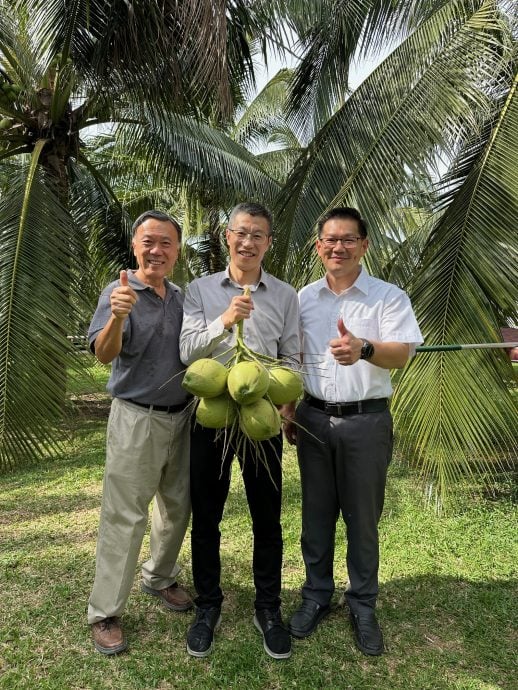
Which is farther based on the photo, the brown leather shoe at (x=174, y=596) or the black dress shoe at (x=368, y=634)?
the brown leather shoe at (x=174, y=596)

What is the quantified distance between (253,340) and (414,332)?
2.57 feet

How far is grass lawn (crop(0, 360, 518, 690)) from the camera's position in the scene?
8.99 ft

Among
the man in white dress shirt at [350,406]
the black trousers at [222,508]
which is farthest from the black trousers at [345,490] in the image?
the black trousers at [222,508]

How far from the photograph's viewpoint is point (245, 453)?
103 inches

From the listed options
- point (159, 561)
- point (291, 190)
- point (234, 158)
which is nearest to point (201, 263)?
point (234, 158)

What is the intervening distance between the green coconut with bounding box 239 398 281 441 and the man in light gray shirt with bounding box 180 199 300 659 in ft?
1.43

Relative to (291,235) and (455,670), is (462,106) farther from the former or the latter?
(455,670)

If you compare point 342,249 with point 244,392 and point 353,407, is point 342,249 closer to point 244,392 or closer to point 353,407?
point 353,407

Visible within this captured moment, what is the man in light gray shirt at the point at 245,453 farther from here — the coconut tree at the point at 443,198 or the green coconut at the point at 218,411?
the coconut tree at the point at 443,198

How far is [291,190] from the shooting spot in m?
5.89

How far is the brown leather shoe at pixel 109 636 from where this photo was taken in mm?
2878

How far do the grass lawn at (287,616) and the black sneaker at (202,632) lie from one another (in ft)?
0.16

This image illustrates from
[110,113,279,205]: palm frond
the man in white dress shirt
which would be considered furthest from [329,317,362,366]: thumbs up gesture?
[110,113,279,205]: palm frond

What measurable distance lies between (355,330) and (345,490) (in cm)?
82
